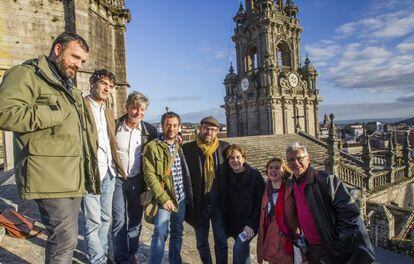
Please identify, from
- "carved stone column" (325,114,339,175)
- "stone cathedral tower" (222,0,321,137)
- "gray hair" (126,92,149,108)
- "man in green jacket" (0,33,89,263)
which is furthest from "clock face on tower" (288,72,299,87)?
"man in green jacket" (0,33,89,263)

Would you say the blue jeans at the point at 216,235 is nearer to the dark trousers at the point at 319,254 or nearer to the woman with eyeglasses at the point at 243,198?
the woman with eyeglasses at the point at 243,198

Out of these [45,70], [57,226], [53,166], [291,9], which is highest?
[291,9]

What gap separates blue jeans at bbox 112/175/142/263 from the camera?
3475 millimetres

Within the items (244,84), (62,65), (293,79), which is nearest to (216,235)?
(62,65)

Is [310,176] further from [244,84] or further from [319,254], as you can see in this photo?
[244,84]

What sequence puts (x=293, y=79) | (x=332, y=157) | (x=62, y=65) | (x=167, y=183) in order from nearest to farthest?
(x=62, y=65) < (x=167, y=183) < (x=332, y=157) < (x=293, y=79)

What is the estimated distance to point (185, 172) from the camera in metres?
3.65

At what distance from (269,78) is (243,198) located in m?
32.3

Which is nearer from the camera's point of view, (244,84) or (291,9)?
(244,84)

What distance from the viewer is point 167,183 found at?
3.43m

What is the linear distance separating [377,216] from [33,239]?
13351 mm

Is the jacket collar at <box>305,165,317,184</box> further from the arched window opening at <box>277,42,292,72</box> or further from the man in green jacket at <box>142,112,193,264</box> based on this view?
the arched window opening at <box>277,42,292,72</box>

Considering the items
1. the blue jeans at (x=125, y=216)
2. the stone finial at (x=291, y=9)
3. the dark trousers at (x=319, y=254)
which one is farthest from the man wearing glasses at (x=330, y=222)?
the stone finial at (x=291, y=9)

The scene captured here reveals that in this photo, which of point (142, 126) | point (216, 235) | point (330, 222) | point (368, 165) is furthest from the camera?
point (368, 165)
